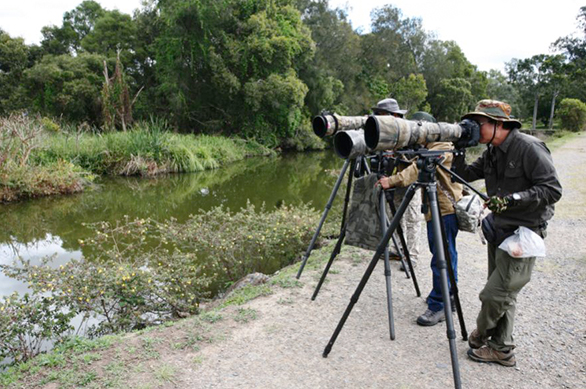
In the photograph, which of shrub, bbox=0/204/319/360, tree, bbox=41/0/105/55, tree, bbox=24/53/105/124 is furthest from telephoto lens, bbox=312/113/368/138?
tree, bbox=41/0/105/55

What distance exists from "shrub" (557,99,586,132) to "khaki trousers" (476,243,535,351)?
36291 mm

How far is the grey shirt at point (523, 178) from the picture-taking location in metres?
2.46

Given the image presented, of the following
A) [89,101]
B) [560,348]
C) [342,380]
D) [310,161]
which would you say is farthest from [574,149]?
[89,101]

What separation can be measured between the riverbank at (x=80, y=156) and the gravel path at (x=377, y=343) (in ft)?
31.7

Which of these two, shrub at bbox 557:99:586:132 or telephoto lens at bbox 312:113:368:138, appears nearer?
telephoto lens at bbox 312:113:368:138

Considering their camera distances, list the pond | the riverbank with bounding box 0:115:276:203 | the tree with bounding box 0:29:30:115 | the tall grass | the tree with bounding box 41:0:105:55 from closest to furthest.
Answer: the pond → the riverbank with bounding box 0:115:276:203 → the tall grass → the tree with bounding box 0:29:30:115 → the tree with bounding box 41:0:105:55

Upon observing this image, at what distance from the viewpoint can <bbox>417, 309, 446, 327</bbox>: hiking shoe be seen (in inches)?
136

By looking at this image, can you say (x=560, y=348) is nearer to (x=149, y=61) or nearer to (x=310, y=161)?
(x=310, y=161)

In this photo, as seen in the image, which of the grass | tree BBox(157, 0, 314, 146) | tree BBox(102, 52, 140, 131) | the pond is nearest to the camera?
the grass

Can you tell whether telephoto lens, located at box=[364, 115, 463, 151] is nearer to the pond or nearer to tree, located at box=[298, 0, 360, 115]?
the pond

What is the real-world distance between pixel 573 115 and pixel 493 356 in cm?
3647

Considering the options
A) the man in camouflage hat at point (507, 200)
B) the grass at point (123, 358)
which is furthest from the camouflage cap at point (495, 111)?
the grass at point (123, 358)

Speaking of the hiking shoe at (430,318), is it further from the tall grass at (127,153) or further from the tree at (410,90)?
the tree at (410,90)

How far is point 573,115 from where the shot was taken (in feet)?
105
